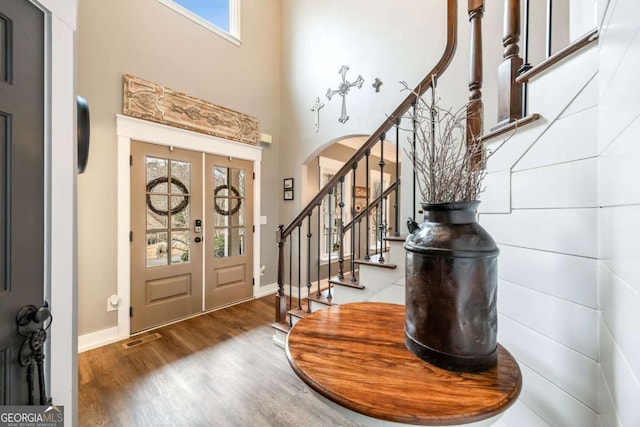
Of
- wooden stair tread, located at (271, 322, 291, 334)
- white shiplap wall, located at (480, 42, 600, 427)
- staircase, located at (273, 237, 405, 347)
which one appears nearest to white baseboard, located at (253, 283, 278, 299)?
wooden stair tread, located at (271, 322, 291, 334)

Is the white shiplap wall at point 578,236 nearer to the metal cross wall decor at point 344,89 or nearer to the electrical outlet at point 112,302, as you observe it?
the metal cross wall decor at point 344,89

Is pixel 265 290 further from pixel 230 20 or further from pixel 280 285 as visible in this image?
pixel 230 20

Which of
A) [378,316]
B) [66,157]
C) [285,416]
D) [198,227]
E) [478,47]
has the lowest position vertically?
[285,416]

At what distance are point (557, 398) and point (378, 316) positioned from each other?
1.75ft

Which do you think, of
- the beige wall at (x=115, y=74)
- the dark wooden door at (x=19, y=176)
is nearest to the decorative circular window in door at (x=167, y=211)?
the beige wall at (x=115, y=74)

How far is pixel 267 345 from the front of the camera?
2469 millimetres

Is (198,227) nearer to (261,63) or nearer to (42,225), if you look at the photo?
(42,225)

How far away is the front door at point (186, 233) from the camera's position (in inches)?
109

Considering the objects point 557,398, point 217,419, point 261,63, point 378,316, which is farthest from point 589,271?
point 261,63

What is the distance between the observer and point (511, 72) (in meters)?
0.98

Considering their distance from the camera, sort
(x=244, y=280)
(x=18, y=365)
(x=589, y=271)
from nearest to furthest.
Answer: (x=589, y=271), (x=18, y=365), (x=244, y=280)

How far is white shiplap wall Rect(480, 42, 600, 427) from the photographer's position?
68cm

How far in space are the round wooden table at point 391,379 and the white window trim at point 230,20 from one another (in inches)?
153

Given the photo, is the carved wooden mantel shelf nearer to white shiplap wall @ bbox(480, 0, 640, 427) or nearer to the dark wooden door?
the dark wooden door
